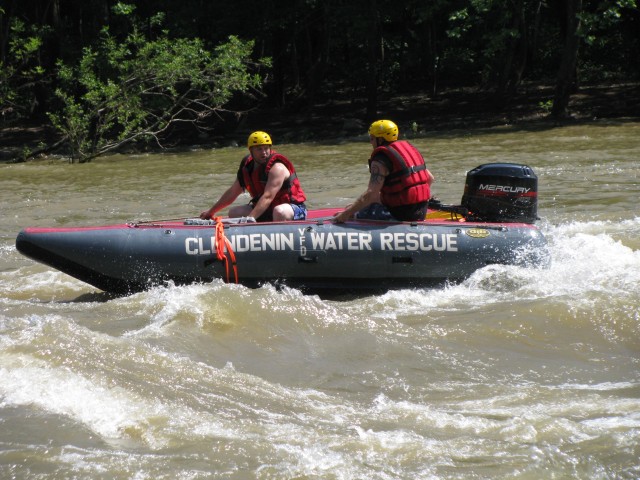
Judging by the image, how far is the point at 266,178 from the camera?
719cm

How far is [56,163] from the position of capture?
17734mm

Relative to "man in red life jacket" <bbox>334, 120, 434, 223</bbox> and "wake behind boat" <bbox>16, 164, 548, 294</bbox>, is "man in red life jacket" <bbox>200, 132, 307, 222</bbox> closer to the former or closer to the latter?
"wake behind boat" <bbox>16, 164, 548, 294</bbox>

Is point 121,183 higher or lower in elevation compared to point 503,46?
lower

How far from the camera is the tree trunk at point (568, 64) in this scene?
1920cm

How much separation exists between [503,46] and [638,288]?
14.5 meters

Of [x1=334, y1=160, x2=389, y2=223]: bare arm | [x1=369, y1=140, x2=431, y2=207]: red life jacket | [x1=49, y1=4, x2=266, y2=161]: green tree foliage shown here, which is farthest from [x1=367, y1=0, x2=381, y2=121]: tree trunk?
[x1=334, y1=160, x2=389, y2=223]: bare arm

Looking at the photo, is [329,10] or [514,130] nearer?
[514,130]

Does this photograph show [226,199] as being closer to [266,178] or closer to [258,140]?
[266,178]

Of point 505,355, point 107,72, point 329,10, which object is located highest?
point 329,10

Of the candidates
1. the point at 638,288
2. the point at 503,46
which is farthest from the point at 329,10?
the point at 638,288

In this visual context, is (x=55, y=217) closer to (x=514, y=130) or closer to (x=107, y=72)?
(x=107, y=72)

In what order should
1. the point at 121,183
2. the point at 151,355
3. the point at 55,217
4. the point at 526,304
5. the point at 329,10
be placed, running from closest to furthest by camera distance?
the point at 151,355, the point at 526,304, the point at 55,217, the point at 121,183, the point at 329,10

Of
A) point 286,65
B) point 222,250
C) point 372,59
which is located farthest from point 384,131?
point 286,65

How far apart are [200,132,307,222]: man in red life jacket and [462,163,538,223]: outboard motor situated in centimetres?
150
